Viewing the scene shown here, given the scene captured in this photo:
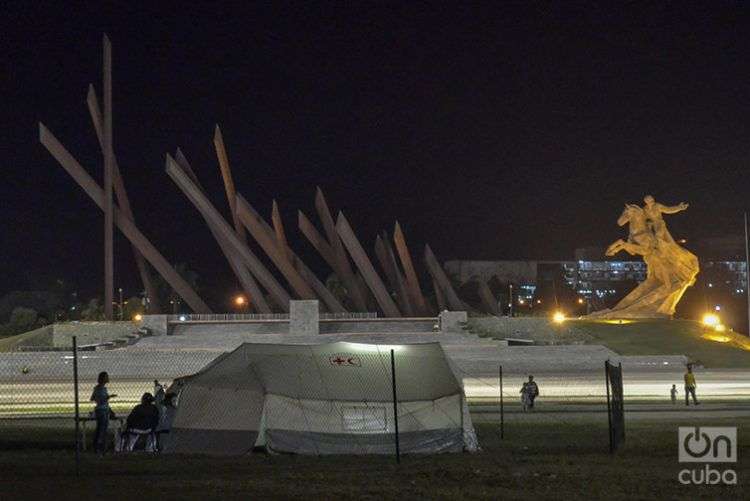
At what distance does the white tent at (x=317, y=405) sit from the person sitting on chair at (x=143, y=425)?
0.28 meters

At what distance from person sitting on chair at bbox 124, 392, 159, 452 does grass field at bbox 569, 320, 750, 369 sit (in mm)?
28773

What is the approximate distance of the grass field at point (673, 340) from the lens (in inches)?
1593

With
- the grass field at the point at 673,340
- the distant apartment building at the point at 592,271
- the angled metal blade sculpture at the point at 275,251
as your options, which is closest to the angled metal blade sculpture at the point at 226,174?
the angled metal blade sculpture at the point at 275,251

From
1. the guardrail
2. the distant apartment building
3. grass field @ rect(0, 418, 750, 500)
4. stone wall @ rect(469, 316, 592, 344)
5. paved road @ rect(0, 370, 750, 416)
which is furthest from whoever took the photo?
the distant apartment building

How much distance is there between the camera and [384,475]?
11734mm

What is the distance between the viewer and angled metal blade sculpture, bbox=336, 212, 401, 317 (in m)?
Answer: 54.5

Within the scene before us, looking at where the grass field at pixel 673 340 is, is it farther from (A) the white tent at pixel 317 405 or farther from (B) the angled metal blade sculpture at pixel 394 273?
(A) the white tent at pixel 317 405

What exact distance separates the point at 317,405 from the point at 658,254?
3922cm

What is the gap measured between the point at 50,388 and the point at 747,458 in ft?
70.5

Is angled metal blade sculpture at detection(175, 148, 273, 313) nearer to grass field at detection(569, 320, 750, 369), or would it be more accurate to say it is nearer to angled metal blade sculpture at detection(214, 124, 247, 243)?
angled metal blade sculpture at detection(214, 124, 247, 243)

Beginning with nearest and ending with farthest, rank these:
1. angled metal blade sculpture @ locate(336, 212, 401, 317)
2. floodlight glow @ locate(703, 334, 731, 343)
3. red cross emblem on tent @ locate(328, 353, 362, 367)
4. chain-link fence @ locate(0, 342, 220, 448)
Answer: red cross emblem on tent @ locate(328, 353, 362, 367), chain-link fence @ locate(0, 342, 220, 448), floodlight glow @ locate(703, 334, 731, 343), angled metal blade sculpture @ locate(336, 212, 401, 317)

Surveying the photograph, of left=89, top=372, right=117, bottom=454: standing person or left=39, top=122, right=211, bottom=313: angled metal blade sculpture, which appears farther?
left=39, top=122, right=211, bottom=313: angled metal blade sculpture

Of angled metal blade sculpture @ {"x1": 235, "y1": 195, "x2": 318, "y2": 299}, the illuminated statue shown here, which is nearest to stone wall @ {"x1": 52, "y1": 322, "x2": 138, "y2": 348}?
angled metal blade sculpture @ {"x1": 235, "y1": 195, "x2": 318, "y2": 299}

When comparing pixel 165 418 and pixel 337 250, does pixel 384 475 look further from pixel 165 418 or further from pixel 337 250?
pixel 337 250
